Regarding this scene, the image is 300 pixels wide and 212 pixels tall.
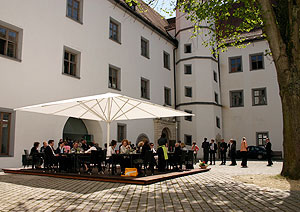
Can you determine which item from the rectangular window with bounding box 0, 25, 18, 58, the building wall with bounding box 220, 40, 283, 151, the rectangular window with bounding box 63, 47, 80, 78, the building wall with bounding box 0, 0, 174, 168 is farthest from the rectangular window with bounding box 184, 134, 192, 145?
the rectangular window with bounding box 0, 25, 18, 58

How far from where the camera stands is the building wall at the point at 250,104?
2823 centimetres

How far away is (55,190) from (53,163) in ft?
13.7

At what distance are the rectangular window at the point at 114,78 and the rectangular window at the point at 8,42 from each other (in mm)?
7083

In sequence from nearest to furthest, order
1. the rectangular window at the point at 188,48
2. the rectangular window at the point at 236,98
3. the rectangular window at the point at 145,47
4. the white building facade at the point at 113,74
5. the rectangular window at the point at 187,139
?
the white building facade at the point at 113,74 → the rectangular window at the point at 145,47 → the rectangular window at the point at 187,139 → the rectangular window at the point at 188,48 → the rectangular window at the point at 236,98

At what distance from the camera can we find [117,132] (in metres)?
20.8

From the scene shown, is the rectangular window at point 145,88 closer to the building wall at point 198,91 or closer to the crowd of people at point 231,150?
the building wall at point 198,91

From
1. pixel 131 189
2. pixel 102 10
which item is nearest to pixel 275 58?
pixel 131 189

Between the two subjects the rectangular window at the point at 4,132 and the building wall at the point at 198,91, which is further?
the building wall at the point at 198,91

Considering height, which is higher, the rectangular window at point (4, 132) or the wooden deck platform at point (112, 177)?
the rectangular window at point (4, 132)

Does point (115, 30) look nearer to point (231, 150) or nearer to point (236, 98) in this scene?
point (231, 150)

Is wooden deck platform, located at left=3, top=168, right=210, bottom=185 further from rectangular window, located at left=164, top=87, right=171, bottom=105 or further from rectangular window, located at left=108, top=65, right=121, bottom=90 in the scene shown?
rectangular window, located at left=164, top=87, right=171, bottom=105

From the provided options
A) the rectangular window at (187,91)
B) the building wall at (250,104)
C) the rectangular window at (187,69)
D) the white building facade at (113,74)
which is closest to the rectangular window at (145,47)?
the white building facade at (113,74)

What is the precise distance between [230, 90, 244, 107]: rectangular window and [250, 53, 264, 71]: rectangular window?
8.93 feet

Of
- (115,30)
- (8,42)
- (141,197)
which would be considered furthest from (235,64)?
(141,197)
